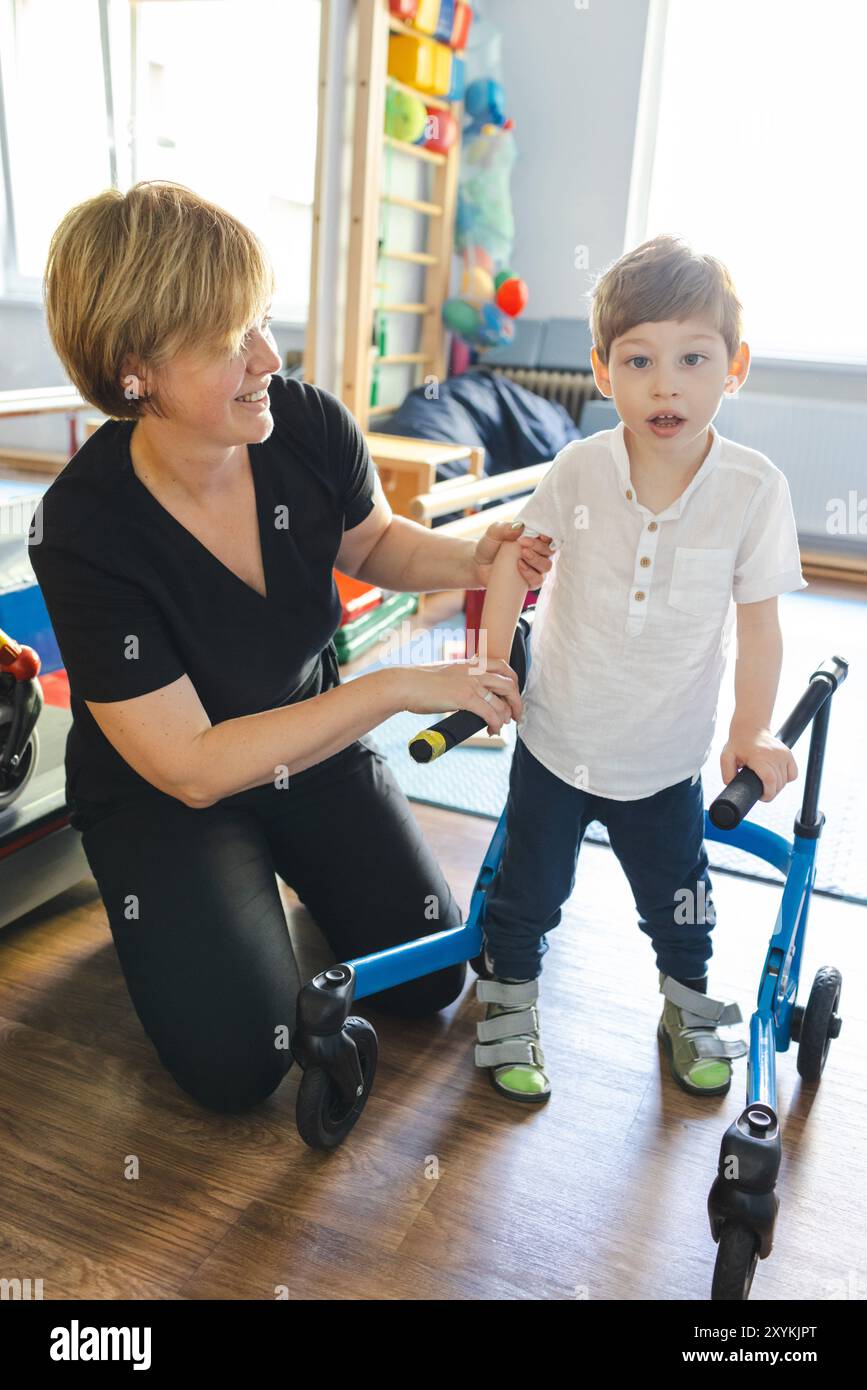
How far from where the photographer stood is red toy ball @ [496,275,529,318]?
4.66 meters

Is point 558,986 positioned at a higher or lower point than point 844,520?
lower

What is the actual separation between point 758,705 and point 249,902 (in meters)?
0.67

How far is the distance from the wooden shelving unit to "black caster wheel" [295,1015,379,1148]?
9.28 feet

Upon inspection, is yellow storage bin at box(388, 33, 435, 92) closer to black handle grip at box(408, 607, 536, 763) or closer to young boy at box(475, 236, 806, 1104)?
young boy at box(475, 236, 806, 1104)

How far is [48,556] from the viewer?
1.27m

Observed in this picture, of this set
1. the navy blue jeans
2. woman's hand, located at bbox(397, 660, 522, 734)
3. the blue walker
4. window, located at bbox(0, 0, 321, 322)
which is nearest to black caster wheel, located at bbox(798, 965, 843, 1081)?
the blue walker

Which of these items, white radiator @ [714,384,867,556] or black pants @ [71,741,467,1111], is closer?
black pants @ [71,741,467,1111]

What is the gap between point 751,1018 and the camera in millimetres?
1315

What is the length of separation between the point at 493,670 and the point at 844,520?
12.4 ft

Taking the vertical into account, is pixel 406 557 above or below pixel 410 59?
below

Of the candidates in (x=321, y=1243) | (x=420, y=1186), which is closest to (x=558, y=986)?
(x=420, y=1186)

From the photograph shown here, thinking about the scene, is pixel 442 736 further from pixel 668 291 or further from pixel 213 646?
pixel 668 291

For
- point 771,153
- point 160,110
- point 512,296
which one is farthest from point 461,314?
point 160,110
